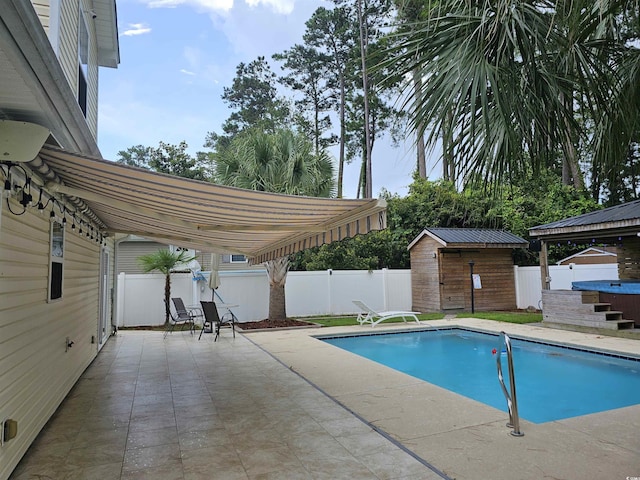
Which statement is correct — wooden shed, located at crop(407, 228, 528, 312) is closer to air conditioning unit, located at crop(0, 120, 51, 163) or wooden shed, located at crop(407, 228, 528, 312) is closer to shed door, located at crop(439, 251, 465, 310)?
shed door, located at crop(439, 251, 465, 310)

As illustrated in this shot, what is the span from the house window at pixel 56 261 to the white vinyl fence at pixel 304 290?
8582 mm

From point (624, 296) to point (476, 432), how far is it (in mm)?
9550

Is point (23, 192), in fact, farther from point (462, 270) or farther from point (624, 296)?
point (462, 270)

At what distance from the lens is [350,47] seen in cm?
2573

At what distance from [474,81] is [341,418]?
3.58 metres

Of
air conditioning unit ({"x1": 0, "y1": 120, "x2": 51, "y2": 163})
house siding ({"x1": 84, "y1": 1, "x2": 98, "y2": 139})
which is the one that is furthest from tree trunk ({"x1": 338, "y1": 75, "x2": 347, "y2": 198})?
air conditioning unit ({"x1": 0, "y1": 120, "x2": 51, "y2": 163})

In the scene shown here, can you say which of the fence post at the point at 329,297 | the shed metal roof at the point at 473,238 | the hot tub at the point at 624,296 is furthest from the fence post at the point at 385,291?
the hot tub at the point at 624,296

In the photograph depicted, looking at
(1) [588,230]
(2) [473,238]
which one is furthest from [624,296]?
(2) [473,238]

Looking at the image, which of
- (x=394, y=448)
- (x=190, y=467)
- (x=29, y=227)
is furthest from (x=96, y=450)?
(x=394, y=448)

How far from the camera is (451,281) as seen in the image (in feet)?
54.3

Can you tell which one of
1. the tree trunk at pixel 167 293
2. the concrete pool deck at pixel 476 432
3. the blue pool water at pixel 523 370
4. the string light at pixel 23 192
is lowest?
the blue pool water at pixel 523 370

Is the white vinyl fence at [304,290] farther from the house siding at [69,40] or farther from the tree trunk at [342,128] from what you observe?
the tree trunk at [342,128]

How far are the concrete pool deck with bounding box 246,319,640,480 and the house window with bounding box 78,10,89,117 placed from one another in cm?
673

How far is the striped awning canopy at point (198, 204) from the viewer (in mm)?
3670
